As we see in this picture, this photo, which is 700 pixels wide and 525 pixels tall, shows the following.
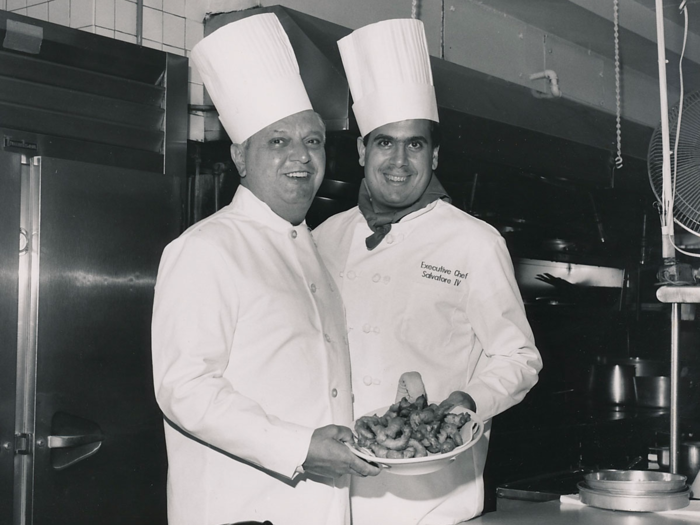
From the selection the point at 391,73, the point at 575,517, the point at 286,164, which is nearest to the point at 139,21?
the point at 391,73

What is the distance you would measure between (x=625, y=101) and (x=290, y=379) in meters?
5.17

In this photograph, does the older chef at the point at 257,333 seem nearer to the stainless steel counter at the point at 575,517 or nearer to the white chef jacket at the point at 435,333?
the white chef jacket at the point at 435,333

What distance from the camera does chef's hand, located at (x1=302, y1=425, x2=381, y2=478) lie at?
1709 millimetres

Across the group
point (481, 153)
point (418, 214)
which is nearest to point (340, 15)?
point (481, 153)

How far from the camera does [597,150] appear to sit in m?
4.44

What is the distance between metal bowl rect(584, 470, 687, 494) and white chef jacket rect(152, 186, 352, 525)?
0.59 m

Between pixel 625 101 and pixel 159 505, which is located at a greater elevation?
pixel 625 101

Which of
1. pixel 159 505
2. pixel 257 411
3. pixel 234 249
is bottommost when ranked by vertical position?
pixel 159 505

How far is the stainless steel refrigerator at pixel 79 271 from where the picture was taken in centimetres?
248

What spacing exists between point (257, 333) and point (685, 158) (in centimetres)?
136

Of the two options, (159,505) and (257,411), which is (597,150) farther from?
(257,411)

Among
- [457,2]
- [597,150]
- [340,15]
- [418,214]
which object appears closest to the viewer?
[418,214]

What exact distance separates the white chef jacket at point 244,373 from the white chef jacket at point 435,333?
0.77ft

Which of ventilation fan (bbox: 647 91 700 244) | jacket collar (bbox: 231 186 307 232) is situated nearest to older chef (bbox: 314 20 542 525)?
jacket collar (bbox: 231 186 307 232)
